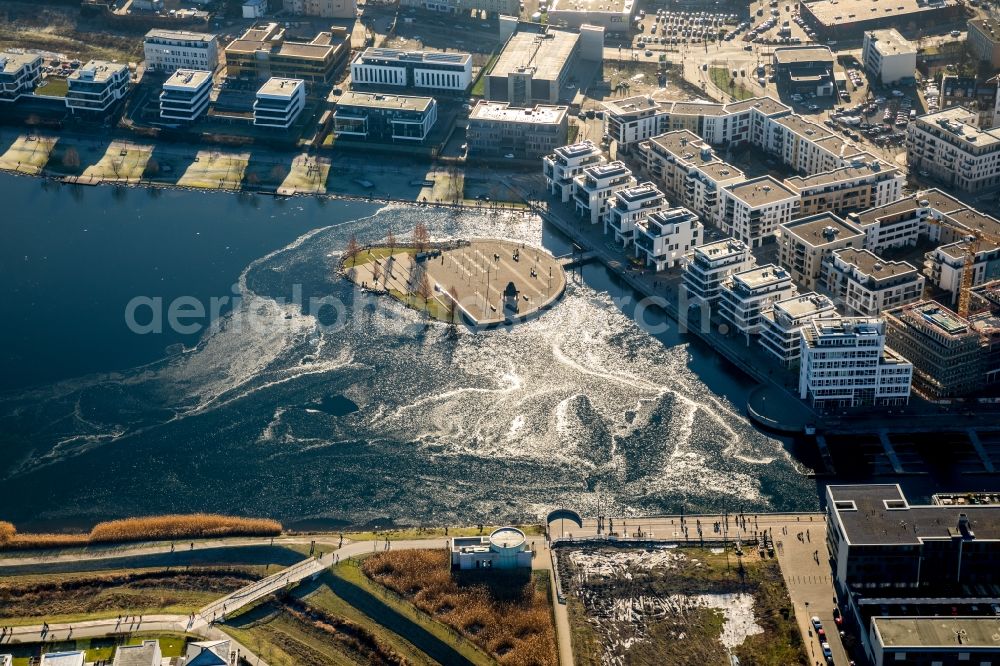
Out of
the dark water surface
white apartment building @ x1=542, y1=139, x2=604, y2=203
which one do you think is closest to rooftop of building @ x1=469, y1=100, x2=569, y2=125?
white apartment building @ x1=542, y1=139, x2=604, y2=203

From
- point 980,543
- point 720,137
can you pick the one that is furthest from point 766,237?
point 980,543

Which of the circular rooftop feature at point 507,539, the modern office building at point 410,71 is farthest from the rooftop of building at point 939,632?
the modern office building at point 410,71

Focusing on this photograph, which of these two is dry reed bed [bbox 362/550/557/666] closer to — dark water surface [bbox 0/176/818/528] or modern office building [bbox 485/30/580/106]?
dark water surface [bbox 0/176/818/528]

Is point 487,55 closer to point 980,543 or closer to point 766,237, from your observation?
point 766,237

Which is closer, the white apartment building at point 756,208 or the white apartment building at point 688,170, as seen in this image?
the white apartment building at point 756,208

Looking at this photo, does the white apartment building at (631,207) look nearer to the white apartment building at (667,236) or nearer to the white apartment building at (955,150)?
the white apartment building at (667,236)

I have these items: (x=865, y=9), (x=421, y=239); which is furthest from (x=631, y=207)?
(x=865, y=9)

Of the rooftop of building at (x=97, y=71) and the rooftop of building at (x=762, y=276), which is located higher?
the rooftop of building at (x=97, y=71)
